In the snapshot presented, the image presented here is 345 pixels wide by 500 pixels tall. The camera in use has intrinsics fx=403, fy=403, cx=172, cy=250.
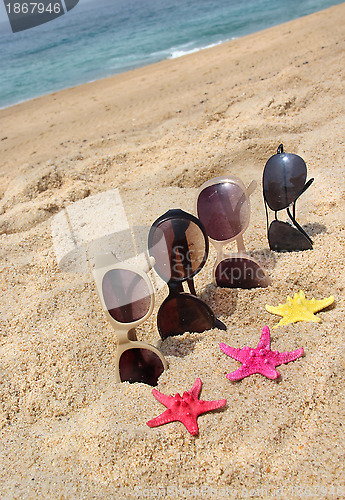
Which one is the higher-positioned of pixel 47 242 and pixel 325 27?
pixel 325 27

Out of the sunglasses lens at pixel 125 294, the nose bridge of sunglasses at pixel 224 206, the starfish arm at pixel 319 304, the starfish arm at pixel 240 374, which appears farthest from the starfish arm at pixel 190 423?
the nose bridge of sunglasses at pixel 224 206

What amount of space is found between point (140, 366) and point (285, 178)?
1.30m

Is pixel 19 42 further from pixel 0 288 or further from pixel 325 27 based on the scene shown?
pixel 0 288

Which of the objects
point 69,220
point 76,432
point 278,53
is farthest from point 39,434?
point 278,53

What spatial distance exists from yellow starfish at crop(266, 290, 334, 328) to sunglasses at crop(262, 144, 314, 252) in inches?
19.3

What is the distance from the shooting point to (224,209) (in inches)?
82.7

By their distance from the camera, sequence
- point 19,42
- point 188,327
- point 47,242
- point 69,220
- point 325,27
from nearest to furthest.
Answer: point 188,327 → point 47,242 → point 69,220 → point 325,27 → point 19,42

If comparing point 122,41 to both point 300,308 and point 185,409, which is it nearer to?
point 300,308

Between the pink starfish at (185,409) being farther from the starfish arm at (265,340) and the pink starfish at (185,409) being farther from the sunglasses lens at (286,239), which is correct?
the sunglasses lens at (286,239)

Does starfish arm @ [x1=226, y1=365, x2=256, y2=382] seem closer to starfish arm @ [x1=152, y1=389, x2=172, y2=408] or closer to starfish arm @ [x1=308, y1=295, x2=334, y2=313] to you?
Result: starfish arm @ [x1=152, y1=389, x2=172, y2=408]

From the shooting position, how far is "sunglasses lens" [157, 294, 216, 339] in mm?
1942

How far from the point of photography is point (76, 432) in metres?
1.64

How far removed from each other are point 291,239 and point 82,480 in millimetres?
1673

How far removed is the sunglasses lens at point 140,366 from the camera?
181 cm
